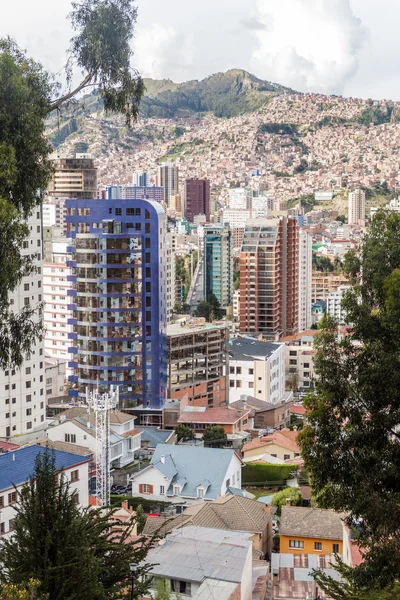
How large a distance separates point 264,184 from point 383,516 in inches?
5733

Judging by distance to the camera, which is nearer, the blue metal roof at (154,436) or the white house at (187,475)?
the white house at (187,475)

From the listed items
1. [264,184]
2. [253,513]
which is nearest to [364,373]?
[253,513]

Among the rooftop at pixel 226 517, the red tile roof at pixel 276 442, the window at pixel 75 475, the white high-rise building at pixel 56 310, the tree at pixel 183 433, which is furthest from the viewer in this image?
the white high-rise building at pixel 56 310

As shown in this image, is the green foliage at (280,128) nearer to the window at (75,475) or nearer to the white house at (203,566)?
the window at (75,475)

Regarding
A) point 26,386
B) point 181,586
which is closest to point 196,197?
point 26,386

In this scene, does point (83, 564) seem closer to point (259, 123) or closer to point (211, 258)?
point (211, 258)

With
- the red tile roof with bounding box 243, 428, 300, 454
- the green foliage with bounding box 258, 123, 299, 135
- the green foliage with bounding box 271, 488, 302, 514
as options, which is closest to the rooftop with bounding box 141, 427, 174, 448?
the red tile roof with bounding box 243, 428, 300, 454

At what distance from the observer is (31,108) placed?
6.71m

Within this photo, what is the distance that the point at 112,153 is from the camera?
6545 inches

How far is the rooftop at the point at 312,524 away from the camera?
15672 millimetres

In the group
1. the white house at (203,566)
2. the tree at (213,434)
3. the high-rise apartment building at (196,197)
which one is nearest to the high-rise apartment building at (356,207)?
the high-rise apartment building at (196,197)

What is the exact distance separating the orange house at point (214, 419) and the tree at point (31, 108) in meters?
21.3

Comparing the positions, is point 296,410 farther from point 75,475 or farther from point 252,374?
point 75,475

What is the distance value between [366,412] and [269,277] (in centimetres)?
3961
